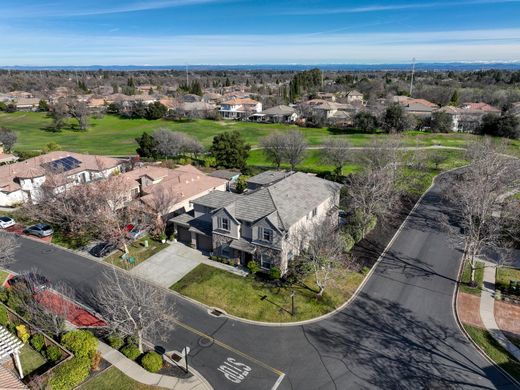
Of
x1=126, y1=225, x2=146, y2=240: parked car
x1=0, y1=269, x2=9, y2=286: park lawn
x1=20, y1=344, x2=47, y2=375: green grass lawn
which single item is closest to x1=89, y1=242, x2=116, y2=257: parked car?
x1=126, y1=225, x2=146, y2=240: parked car

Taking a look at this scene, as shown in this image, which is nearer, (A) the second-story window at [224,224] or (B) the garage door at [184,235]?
(A) the second-story window at [224,224]

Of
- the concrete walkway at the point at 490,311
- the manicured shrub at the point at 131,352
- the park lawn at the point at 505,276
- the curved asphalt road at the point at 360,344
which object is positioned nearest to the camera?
the curved asphalt road at the point at 360,344

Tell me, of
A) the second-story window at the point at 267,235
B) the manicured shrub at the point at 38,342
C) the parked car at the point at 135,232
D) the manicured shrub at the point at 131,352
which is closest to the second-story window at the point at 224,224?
the second-story window at the point at 267,235

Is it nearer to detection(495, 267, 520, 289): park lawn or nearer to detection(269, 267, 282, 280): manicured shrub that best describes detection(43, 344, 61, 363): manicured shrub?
detection(269, 267, 282, 280): manicured shrub

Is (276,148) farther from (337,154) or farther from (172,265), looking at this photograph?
(172,265)

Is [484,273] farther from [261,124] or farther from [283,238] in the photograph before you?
[261,124]

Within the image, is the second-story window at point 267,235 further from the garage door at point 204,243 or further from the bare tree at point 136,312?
the bare tree at point 136,312
